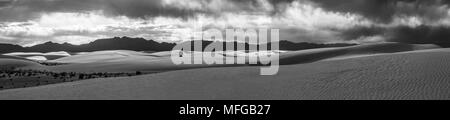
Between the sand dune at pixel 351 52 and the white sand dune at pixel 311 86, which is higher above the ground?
the sand dune at pixel 351 52

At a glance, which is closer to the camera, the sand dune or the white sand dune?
the white sand dune

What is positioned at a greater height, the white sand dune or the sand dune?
the sand dune

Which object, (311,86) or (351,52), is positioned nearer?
(311,86)

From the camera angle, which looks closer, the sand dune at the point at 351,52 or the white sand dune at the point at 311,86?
the white sand dune at the point at 311,86

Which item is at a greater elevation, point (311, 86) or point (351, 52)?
point (351, 52)
